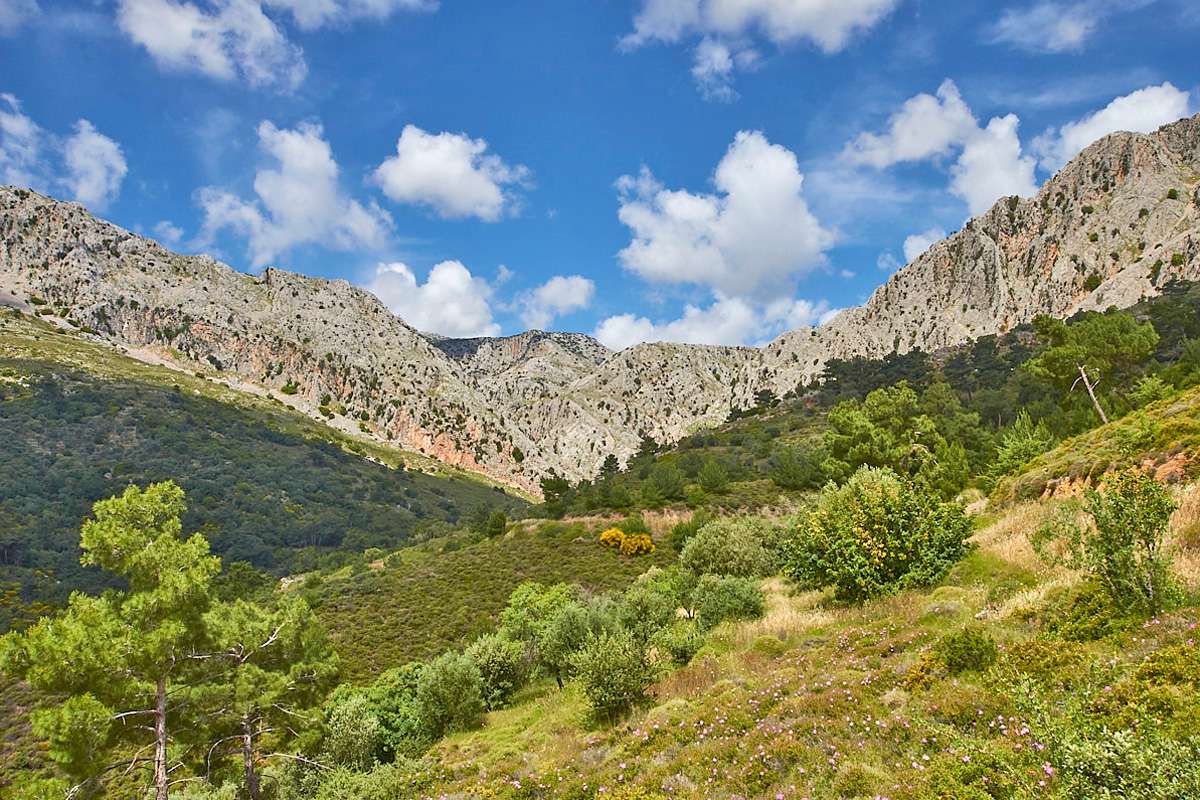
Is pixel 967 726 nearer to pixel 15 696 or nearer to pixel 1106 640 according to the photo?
pixel 1106 640

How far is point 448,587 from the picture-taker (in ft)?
173

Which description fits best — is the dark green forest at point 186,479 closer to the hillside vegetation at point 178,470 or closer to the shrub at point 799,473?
the hillside vegetation at point 178,470

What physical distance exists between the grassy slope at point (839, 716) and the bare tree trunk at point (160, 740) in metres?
A: 6.10

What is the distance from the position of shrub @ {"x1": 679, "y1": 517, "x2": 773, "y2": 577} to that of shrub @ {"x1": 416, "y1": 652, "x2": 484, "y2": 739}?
45.7 feet

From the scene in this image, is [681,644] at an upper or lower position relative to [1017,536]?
lower

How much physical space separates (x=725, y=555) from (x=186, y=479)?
11568cm

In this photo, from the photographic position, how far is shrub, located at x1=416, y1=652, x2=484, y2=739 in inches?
873

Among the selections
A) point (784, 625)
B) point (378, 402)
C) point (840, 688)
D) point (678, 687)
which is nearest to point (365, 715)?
point (678, 687)

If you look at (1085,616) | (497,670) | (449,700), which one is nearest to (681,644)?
(497,670)

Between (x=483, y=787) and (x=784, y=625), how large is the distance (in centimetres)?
1023

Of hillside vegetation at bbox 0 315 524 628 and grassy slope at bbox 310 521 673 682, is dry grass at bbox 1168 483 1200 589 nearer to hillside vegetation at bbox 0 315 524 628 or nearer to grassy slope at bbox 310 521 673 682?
grassy slope at bbox 310 521 673 682

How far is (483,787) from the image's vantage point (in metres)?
12.9

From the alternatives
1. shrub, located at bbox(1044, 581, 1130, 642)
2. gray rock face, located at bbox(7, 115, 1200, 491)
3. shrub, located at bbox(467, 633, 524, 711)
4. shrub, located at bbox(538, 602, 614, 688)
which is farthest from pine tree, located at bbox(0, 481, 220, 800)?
gray rock face, located at bbox(7, 115, 1200, 491)

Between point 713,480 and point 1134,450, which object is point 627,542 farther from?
point 1134,450
